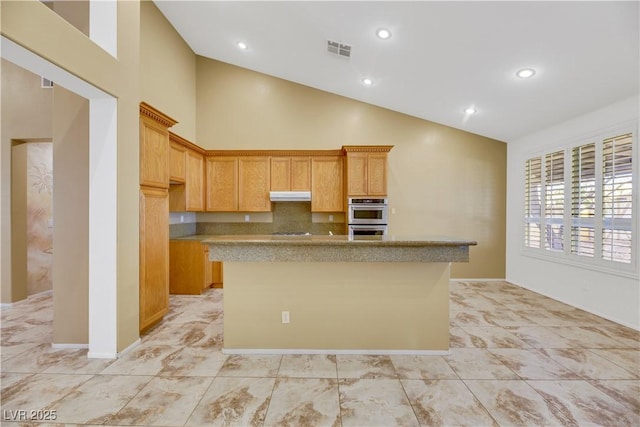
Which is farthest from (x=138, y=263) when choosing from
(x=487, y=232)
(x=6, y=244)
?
(x=487, y=232)

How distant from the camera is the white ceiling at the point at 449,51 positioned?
2.64m

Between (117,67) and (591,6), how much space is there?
14.1ft

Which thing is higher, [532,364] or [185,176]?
[185,176]

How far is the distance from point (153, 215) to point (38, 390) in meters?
1.79

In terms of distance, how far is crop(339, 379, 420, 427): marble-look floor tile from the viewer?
70.7 inches

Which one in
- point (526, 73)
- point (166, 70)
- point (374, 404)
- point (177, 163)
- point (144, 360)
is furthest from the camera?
point (166, 70)

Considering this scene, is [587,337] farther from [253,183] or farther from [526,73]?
[253,183]

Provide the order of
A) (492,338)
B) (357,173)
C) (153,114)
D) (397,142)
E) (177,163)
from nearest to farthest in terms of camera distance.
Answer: (492,338), (153,114), (177,163), (357,173), (397,142)

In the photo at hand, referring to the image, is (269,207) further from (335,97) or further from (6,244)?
(6,244)

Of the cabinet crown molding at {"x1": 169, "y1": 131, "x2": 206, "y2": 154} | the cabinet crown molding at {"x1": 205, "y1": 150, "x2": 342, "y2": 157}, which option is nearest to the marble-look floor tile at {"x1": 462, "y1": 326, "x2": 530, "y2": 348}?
the cabinet crown molding at {"x1": 205, "y1": 150, "x2": 342, "y2": 157}

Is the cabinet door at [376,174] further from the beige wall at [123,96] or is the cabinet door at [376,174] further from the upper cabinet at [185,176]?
the beige wall at [123,96]

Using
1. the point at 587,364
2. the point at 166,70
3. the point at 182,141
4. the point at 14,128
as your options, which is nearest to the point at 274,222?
the point at 182,141

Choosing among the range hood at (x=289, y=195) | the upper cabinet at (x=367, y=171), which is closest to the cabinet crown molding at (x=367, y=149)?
the upper cabinet at (x=367, y=171)

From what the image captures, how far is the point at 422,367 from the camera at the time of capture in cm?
242
